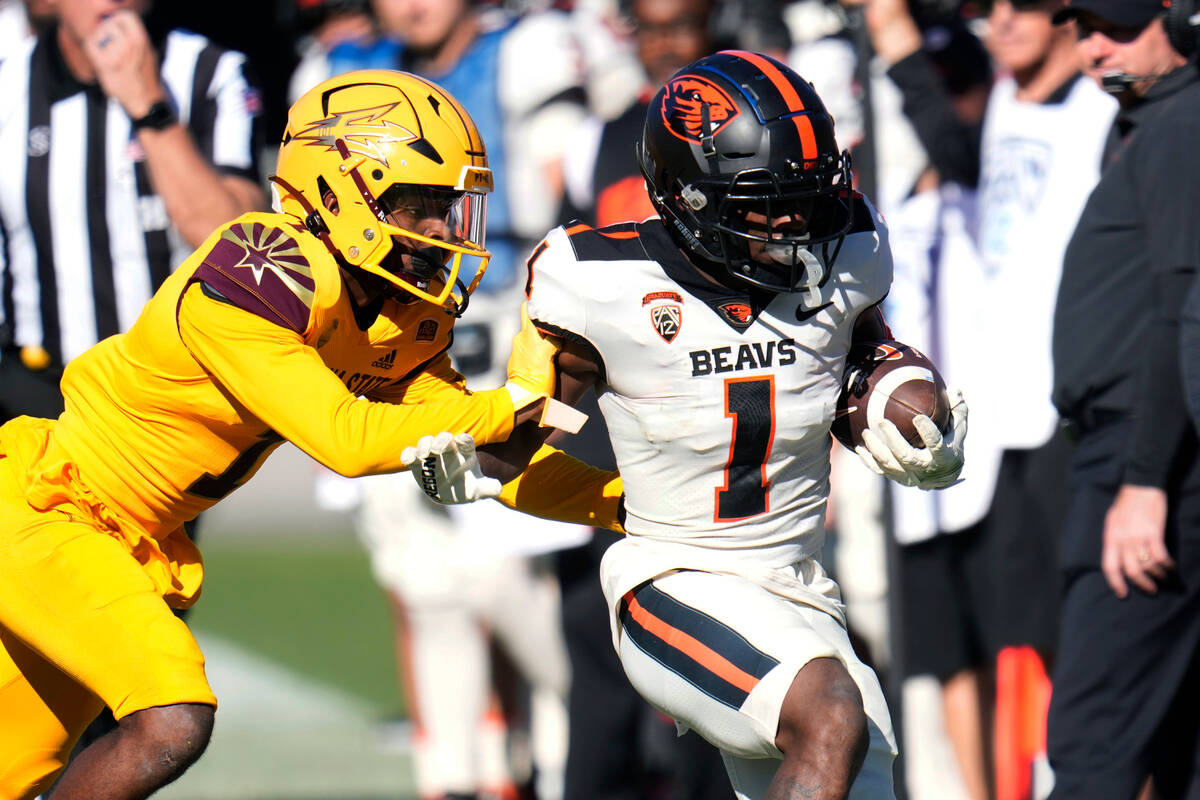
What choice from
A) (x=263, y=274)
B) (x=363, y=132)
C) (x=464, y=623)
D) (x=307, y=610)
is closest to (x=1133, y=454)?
(x=363, y=132)

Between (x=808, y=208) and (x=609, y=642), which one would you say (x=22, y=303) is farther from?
(x=808, y=208)

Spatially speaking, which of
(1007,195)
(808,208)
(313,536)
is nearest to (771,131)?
(808,208)

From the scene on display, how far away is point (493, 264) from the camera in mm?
5355

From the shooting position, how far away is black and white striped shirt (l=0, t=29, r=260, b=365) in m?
4.40

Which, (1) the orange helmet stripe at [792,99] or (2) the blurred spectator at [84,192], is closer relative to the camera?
(1) the orange helmet stripe at [792,99]

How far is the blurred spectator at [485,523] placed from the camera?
5.36 m

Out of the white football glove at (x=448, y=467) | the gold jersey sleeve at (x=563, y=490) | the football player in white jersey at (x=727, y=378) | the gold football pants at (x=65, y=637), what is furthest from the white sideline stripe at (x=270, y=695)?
the white football glove at (x=448, y=467)

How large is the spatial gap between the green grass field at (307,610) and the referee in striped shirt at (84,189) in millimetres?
2641

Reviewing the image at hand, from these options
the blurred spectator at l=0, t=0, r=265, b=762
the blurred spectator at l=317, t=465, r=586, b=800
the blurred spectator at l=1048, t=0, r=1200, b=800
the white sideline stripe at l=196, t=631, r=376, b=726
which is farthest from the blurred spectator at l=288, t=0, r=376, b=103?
the blurred spectator at l=1048, t=0, r=1200, b=800

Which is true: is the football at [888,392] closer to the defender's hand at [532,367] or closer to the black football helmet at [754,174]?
the black football helmet at [754,174]

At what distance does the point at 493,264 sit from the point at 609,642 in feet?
4.03

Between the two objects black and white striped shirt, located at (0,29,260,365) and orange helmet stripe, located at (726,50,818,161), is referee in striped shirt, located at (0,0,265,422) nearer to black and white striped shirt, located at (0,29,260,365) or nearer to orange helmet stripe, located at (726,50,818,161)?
black and white striped shirt, located at (0,29,260,365)

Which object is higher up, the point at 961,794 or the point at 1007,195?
the point at 1007,195

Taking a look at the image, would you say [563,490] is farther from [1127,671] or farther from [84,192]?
[84,192]
